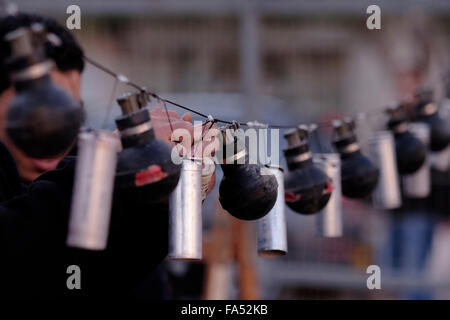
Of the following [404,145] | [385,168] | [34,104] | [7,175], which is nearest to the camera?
[34,104]

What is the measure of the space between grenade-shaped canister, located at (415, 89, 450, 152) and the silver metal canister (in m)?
1.21

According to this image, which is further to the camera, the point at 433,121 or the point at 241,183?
the point at 433,121

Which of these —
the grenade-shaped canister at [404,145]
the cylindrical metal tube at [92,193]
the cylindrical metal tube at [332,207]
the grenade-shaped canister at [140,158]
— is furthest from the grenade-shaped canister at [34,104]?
the grenade-shaped canister at [404,145]

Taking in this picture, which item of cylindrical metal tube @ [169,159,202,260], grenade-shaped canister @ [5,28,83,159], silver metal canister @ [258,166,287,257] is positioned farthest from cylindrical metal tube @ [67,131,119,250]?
silver metal canister @ [258,166,287,257]

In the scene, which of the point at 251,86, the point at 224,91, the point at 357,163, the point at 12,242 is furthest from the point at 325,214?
Result: the point at 224,91

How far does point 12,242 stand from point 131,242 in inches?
12.1

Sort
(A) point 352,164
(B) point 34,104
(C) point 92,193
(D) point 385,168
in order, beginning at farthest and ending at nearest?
(D) point 385,168
(A) point 352,164
(C) point 92,193
(B) point 34,104

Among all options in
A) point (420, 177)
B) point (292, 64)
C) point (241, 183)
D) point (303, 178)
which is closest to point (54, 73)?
point (241, 183)

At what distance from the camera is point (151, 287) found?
309 centimetres

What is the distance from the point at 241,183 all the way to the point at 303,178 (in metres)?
0.44

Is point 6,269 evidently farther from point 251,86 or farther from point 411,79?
point 411,79

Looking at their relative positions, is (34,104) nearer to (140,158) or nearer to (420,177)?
(140,158)

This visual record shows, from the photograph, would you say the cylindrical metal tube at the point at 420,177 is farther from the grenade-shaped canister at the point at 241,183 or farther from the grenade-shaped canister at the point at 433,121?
the grenade-shaped canister at the point at 241,183

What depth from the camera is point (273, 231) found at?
2.27m
